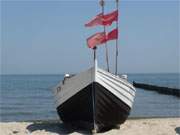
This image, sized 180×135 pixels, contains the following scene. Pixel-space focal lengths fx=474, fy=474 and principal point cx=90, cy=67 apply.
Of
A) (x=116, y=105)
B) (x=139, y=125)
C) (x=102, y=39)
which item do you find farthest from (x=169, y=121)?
(x=102, y=39)

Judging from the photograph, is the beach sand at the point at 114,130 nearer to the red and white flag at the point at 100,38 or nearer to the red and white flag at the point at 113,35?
the red and white flag at the point at 100,38

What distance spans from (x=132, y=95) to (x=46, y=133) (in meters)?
3.28

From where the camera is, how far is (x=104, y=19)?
618 inches

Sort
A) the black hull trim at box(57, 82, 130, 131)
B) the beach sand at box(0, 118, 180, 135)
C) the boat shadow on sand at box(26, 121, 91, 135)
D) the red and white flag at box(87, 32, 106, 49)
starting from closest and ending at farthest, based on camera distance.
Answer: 1. the black hull trim at box(57, 82, 130, 131)
2. the beach sand at box(0, 118, 180, 135)
3. the boat shadow on sand at box(26, 121, 91, 135)
4. the red and white flag at box(87, 32, 106, 49)

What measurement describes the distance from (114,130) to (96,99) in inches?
48.2

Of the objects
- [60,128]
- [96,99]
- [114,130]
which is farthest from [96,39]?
[60,128]

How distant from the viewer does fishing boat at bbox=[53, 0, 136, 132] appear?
46.9 ft

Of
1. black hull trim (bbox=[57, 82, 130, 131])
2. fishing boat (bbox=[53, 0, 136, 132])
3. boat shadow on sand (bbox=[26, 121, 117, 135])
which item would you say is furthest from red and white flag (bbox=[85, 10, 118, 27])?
boat shadow on sand (bbox=[26, 121, 117, 135])

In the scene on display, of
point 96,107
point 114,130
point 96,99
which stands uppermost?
point 96,99

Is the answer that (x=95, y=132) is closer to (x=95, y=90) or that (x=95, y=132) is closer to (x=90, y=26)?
(x=95, y=90)

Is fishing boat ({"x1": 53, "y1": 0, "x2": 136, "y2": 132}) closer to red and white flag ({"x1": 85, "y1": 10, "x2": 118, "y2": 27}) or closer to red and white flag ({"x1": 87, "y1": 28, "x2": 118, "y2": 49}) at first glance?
red and white flag ({"x1": 87, "y1": 28, "x2": 118, "y2": 49})

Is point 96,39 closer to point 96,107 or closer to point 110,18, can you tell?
point 110,18

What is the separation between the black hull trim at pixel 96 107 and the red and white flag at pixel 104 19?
2.30 metres

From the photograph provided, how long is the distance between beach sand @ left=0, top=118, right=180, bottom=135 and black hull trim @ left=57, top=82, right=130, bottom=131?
334 mm
